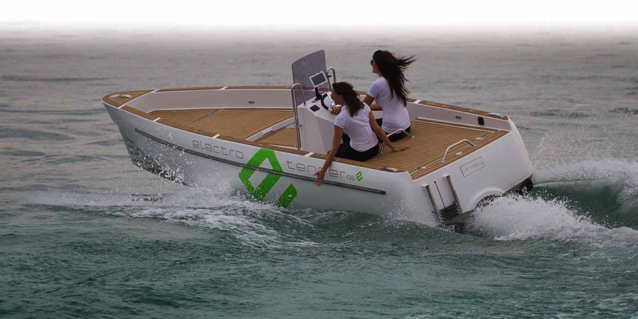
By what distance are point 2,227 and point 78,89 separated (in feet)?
55.6

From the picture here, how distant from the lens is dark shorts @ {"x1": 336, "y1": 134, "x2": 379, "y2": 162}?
28.2ft

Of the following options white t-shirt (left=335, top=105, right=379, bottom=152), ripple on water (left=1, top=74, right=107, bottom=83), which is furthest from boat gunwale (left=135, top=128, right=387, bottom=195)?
ripple on water (left=1, top=74, right=107, bottom=83)

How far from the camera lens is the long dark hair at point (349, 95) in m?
8.19

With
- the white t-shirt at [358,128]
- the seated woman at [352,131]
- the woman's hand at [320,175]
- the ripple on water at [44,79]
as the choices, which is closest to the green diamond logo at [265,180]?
the woman's hand at [320,175]

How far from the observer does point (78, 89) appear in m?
25.2

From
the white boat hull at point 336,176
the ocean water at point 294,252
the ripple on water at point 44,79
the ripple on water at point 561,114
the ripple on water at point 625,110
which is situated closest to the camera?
the ocean water at point 294,252

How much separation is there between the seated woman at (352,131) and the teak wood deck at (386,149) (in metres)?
0.14

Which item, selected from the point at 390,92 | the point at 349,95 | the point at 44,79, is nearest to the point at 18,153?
the point at 390,92

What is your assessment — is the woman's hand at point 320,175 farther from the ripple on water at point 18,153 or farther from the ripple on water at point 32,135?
the ripple on water at point 32,135

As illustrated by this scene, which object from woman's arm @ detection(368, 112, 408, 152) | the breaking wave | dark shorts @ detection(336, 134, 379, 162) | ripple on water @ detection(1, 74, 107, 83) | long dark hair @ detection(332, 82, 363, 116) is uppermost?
long dark hair @ detection(332, 82, 363, 116)

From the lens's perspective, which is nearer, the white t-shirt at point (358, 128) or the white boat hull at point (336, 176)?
the white boat hull at point (336, 176)

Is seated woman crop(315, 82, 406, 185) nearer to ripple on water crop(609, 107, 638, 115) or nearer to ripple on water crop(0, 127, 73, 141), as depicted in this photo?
ripple on water crop(0, 127, 73, 141)

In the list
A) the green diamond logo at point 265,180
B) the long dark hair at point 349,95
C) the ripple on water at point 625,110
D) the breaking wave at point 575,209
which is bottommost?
the ripple on water at point 625,110

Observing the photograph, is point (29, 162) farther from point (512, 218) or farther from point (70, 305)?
point (512, 218)
